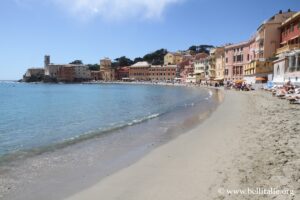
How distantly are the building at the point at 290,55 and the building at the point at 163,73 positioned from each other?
4689 inches

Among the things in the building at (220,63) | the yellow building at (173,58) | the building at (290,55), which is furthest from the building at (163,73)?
the building at (290,55)

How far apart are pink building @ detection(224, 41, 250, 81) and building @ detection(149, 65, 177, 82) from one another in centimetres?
7809

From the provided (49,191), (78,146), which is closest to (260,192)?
(49,191)

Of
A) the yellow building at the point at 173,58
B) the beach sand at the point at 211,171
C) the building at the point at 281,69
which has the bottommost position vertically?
the beach sand at the point at 211,171

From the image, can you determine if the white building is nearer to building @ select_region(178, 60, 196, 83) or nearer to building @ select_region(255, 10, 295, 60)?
building @ select_region(255, 10, 295, 60)

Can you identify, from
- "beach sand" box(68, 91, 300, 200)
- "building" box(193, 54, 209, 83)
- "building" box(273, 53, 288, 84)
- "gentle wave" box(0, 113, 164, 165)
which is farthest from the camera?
"building" box(193, 54, 209, 83)

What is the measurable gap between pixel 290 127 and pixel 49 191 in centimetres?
1027

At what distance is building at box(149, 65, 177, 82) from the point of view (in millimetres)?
179250

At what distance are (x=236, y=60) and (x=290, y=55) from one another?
2002 inches

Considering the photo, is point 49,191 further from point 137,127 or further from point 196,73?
point 196,73

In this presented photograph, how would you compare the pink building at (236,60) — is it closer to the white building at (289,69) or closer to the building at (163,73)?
the white building at (289,69)

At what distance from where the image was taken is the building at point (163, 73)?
588 ft

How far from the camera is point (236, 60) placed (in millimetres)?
94062

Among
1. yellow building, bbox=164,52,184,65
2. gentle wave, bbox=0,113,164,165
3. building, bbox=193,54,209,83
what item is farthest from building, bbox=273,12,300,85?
yellow building, bbox=164,52,184,65
